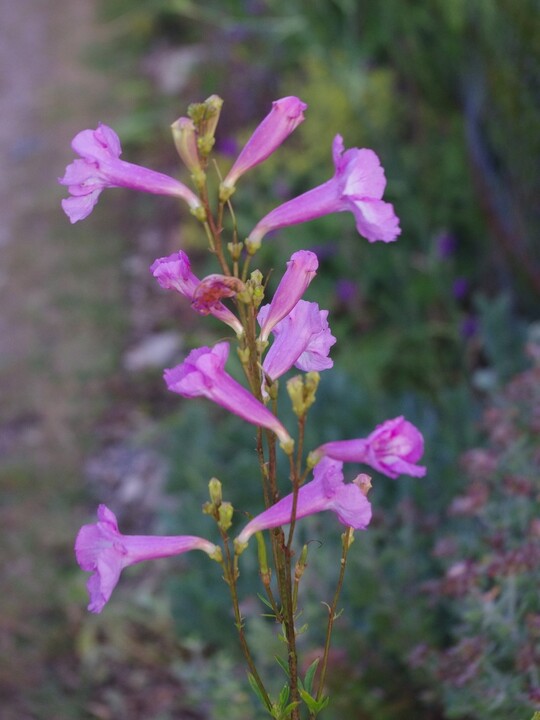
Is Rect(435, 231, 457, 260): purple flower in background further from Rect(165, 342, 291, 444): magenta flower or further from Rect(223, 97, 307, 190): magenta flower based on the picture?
Rect(165, 342, 291, 444): magenta flower

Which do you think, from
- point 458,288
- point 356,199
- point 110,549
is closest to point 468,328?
point 458,288

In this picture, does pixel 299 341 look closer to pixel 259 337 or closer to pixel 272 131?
pixel 259 337

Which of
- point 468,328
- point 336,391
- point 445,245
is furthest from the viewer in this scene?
point 445,245

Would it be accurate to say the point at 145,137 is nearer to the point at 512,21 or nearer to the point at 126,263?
the point at 126,263

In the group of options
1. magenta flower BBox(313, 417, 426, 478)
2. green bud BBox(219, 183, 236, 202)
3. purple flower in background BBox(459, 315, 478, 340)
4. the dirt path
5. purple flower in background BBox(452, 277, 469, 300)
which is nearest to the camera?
magenta flower BBox(313, 417, 426, 478)

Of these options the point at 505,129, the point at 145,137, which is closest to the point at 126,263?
the point at 145,137

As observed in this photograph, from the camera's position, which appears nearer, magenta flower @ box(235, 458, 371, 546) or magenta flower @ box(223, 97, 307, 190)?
magenta flower @ box(235, 458, 371, 546)

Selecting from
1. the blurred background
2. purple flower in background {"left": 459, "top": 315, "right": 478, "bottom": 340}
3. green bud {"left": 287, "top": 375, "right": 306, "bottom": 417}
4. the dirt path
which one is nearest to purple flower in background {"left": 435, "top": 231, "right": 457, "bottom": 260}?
the blurred background

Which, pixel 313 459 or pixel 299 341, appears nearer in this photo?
pixel 313 459
